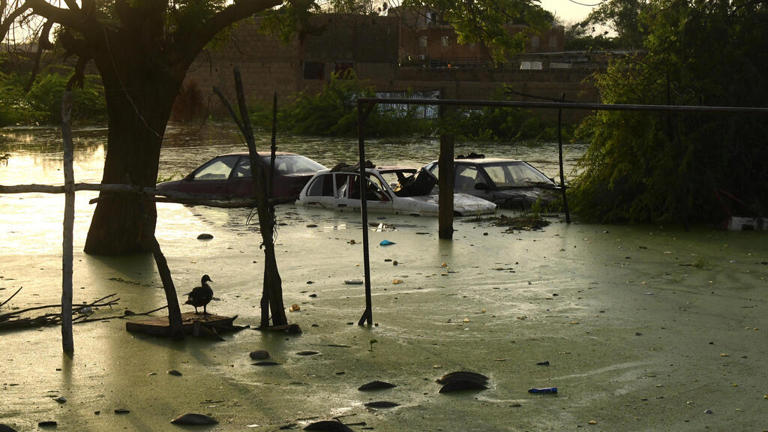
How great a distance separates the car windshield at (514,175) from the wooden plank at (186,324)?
1136 centimetres

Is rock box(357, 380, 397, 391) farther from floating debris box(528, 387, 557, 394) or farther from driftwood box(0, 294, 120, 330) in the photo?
driftwood box(0, 294, 120, 330)

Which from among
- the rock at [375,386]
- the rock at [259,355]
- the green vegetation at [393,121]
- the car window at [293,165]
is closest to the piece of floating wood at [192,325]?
the rock at [259,355]

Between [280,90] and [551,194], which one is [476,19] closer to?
[551,194]

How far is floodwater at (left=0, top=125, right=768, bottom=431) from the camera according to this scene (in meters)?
7.55

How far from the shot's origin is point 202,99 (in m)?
58.8

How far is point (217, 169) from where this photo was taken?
22547 millimetres

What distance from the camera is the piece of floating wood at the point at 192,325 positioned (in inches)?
387

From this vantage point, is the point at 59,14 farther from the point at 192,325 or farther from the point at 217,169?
the point at 217,169

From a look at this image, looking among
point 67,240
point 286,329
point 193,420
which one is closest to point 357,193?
point 286,329

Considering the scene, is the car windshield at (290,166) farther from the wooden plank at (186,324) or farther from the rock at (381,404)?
the rock at (381,404)

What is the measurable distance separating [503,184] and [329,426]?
1428 centimetres

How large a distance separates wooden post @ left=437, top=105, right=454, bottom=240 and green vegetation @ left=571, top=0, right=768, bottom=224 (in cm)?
328

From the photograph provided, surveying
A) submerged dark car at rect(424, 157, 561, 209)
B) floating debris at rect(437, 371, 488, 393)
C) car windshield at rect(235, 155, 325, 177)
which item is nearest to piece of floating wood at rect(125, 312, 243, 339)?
floating debris at rect(437, 371, 488, 393)

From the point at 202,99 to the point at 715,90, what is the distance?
1712 inches
